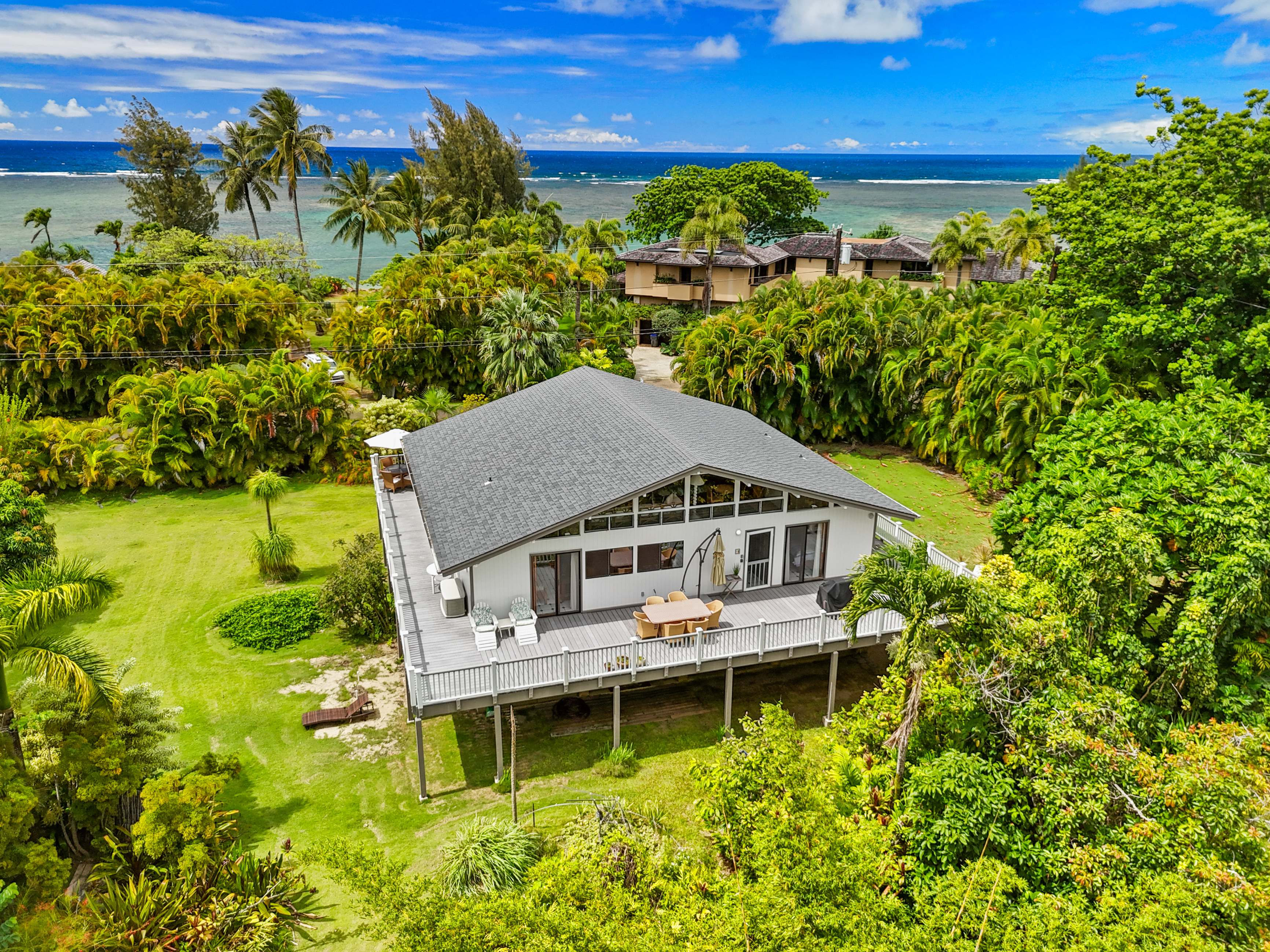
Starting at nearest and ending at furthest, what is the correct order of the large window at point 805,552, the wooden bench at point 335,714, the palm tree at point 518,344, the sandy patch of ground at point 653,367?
1. the wooden bench at point 335,714
2. the large window at point 805,552
3. the palm tree at point 518,344
4. the sandy patch of ground at point 653,367

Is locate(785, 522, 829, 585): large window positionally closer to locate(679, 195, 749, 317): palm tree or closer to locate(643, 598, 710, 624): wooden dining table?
locate(643, 598, 710, 624): wooden dining table

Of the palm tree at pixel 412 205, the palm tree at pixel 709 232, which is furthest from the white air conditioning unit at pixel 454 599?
the palm tree at pixel 412 205

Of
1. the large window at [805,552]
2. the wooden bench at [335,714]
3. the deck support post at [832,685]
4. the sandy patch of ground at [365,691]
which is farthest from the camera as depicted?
the large window at [805,552]

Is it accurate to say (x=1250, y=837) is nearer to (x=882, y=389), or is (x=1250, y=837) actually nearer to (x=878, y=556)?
(x=878, y=556)

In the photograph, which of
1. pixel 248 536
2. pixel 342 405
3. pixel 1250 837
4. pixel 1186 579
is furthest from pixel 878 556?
pixel 342 405

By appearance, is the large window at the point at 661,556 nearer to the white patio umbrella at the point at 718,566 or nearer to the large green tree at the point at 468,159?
the white patio umbrella at the point at 718,566

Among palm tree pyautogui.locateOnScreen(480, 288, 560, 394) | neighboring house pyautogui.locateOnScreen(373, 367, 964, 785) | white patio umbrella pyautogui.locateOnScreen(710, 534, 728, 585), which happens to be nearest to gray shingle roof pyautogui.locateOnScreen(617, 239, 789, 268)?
palm tree pyautogui.locateOnScreen(480, 288, 560, 394)
